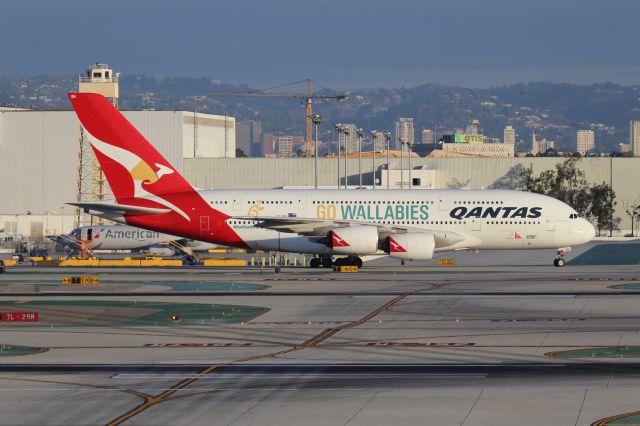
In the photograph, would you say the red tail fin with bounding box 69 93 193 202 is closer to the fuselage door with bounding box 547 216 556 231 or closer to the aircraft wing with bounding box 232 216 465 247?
the aircraft wing with bounding box 232 216 465 247

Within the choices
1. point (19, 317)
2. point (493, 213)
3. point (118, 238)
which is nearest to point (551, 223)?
point (493, 213)

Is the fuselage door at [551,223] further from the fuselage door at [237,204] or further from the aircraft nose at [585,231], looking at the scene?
the fuselage door at [237,204]

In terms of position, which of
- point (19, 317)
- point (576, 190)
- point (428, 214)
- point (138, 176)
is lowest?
point (19, 317)

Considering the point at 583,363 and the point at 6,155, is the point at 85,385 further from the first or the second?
the point at 6,155

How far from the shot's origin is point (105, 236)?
115250 millimetres

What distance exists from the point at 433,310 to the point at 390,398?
73.2 feet

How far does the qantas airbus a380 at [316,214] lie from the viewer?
75.5m

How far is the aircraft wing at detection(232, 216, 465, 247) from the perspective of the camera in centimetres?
7525

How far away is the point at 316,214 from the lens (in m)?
78.2

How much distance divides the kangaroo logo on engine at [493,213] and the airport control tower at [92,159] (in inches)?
2638

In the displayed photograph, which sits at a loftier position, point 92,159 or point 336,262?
point 92,159

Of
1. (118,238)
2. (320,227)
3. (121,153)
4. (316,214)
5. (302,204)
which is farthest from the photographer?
(118,238)

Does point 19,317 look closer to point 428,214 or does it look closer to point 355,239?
point 355,239

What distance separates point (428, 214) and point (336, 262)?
705 cm
